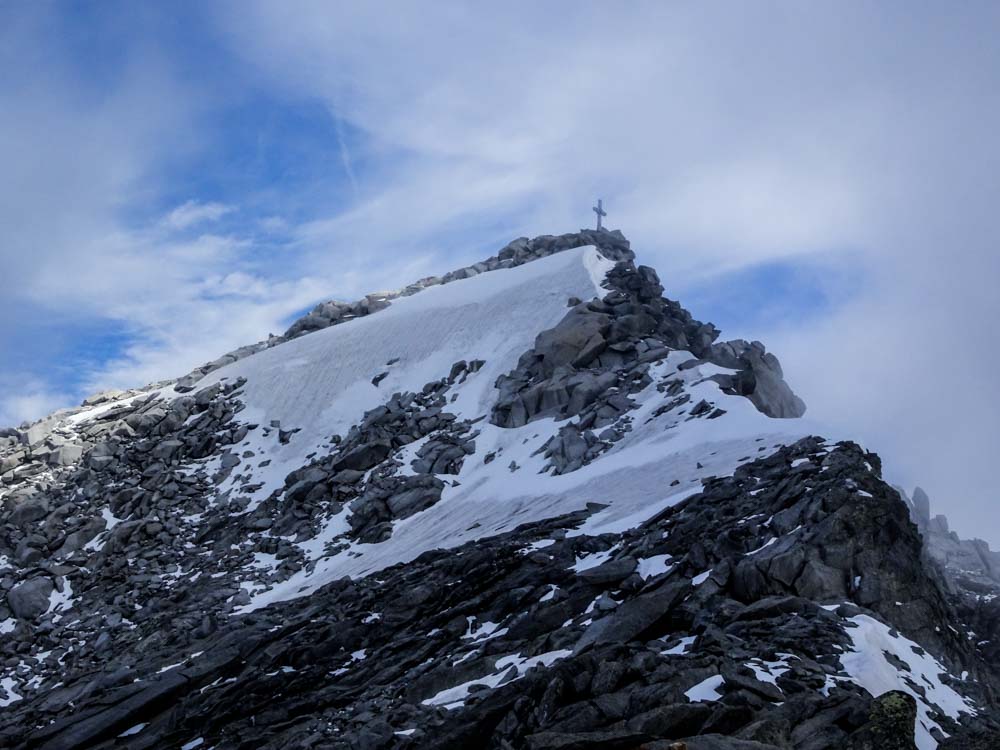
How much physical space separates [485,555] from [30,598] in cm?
2379

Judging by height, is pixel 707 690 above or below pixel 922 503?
above

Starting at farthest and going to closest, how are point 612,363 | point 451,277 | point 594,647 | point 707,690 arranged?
point 451,277 < point 612,363 < point 594,647 < point 707,690

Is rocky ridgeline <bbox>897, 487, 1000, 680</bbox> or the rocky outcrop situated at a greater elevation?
the rocky outcrop

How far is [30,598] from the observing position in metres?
37.9

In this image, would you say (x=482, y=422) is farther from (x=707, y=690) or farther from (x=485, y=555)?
(x=707, y=690)

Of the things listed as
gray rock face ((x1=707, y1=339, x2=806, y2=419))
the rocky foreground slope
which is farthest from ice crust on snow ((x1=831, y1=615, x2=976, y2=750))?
gray rock face ((x1=707, y1=339, x2=806, y2=419))

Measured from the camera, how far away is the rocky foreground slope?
15148 millimetres

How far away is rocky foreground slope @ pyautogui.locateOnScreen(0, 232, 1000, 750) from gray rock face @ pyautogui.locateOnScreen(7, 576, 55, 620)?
0.14m

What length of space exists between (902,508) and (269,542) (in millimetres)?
26721

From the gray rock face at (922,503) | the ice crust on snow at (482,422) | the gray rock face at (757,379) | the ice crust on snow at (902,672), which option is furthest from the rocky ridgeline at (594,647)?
the gray rock face at (922,503)

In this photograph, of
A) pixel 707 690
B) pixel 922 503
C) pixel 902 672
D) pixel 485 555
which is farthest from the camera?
pixel 922 503

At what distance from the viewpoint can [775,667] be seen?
47.8 ft

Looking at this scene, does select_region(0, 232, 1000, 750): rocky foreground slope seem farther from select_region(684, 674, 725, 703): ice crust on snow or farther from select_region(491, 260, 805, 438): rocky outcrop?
select_region(491, 260, 805, 438): rocky outcrop

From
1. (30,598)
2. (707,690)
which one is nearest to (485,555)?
(707,690)
